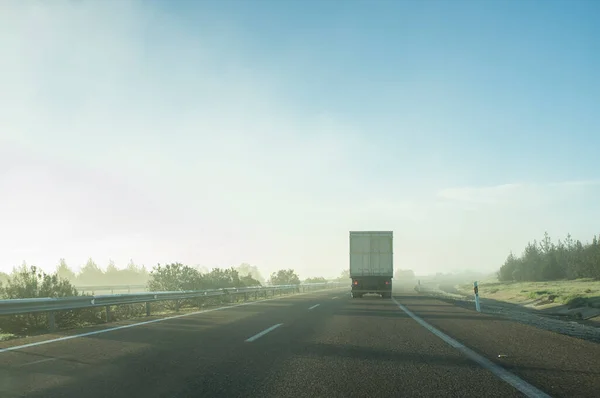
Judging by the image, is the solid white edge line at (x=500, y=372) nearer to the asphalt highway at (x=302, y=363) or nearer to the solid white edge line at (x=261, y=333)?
the asphalt highway at (x=302, y=363)

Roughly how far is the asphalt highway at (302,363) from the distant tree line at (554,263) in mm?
56367

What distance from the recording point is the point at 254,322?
12.0 metres

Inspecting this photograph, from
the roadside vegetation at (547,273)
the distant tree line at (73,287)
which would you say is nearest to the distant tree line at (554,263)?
the roadside vegetation at (547,273)

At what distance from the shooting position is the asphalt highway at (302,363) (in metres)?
4.82

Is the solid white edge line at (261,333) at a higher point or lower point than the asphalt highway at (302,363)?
lower

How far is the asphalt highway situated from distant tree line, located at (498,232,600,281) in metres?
56.4

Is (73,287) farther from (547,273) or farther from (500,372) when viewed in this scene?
(547,273)

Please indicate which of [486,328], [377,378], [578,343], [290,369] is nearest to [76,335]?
[290,369]

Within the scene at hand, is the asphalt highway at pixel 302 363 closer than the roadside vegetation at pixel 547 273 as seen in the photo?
Yes

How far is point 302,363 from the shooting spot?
6324mm

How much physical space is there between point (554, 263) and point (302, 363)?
8070 centimetres

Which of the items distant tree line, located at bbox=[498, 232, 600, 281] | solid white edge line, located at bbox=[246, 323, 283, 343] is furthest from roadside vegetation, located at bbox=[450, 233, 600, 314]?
solid white edge line, located at bbox=[246, 323, 283, 343]

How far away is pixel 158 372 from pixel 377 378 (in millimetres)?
2872

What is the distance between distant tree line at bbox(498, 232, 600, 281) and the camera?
5969 centimetres
